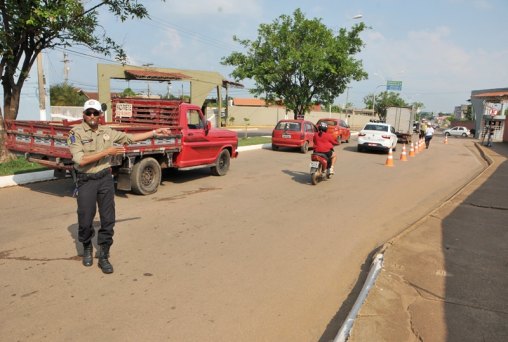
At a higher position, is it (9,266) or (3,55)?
(3,55)

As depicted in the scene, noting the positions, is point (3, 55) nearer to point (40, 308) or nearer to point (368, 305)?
point (40, 308)

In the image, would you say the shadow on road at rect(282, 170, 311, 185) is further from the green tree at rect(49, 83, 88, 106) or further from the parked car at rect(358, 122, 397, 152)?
the green tree at rect(49, 83, 88, 106)

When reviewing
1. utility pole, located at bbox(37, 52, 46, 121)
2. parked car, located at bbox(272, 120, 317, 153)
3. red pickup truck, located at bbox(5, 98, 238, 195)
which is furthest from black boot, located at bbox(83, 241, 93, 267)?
utility pole, located at bbox(37, 52, 46, 121)

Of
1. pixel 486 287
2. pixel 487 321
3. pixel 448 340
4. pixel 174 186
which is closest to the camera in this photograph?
pixel 448 340

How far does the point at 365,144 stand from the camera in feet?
63.5

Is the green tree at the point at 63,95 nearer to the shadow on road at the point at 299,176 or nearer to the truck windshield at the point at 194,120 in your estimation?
the shadow on road at the point at 299,176

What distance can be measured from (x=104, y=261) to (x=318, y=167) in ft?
22.6

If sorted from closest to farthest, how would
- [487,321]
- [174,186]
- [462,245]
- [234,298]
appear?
[487,321]
[234,298]
[462,245]
[174,186]

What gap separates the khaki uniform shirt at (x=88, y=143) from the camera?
163 inches

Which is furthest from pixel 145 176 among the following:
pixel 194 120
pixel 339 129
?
pixel 339 129

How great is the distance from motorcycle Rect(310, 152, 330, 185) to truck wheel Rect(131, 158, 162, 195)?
3.99 meters

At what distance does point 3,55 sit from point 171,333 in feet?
31.0

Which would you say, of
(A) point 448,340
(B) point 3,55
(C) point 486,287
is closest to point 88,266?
(A) point 448,340

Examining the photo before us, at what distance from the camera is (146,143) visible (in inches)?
323
